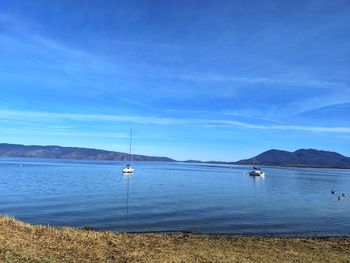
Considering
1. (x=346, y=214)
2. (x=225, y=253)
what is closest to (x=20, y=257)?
(x=225, y=253)

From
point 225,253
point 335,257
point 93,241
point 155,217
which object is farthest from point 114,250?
point 155,217

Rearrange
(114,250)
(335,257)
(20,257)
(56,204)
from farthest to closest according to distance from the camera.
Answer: (56,204) → (335,257) → (114,250) → (20,257)

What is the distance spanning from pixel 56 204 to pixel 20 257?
35.9 meters

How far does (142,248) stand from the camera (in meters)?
20.5

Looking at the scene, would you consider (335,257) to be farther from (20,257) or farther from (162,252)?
(20,257)

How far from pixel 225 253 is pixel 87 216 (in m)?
23.4

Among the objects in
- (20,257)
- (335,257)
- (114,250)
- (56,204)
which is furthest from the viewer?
(56,204)

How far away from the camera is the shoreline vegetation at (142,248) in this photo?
17.4 metres

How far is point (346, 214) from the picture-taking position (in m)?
51.4

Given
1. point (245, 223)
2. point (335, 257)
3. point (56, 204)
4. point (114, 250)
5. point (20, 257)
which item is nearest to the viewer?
point (20, 257)

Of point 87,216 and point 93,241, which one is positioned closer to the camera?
point 93,241

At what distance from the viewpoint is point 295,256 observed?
67.7 feet

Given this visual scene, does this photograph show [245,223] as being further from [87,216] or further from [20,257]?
[20,257]

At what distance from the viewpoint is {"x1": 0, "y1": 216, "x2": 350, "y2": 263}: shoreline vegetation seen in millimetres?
17422
